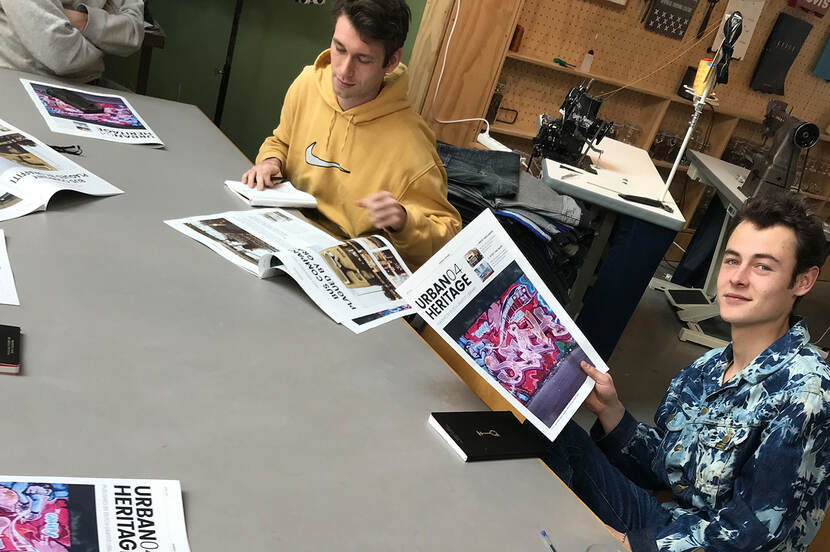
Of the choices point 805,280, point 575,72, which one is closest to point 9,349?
point 805,280

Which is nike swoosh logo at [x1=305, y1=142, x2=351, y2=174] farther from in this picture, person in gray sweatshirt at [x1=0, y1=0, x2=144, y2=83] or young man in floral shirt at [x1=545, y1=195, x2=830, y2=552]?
young man in floral shirt at [x1=545, y1=195, x2=830, y2=552]

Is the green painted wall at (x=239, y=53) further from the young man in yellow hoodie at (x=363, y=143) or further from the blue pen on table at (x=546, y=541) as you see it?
the blue pen on table at (x=546, y=541)

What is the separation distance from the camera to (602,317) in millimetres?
2719

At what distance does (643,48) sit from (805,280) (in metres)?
3.68

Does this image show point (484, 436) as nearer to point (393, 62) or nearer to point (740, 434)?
point (740, 434)

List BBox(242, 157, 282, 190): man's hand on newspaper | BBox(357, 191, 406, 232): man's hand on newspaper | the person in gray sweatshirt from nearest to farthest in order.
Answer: BBox(357, 191, 406, 232): man's hand on newspaper, BBox(242, 157, 282, 190): man's hand on newspaper, the person in gray sweatshirt

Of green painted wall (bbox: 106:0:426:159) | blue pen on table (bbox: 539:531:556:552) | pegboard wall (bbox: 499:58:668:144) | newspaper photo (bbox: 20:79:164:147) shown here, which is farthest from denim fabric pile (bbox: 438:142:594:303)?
pegboard wall (bbox: 499:58:668:144)

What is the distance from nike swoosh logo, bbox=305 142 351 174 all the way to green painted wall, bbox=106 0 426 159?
202cm

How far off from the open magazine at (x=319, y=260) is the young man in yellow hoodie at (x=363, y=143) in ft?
0.58

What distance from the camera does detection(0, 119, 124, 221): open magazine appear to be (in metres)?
1.37

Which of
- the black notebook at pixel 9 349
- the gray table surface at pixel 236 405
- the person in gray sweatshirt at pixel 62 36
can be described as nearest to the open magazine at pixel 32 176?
the gray table surface at pixel 236 405

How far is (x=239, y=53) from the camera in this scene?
387 cm

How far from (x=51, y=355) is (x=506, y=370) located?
2.46 ft

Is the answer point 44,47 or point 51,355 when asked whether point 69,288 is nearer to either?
point 51,355
